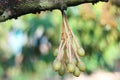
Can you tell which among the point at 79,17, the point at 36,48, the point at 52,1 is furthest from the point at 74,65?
the point at 36,48

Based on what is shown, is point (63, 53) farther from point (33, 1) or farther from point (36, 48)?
point (36, 48)

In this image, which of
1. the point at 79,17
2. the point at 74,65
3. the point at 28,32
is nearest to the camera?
the point at 74,65

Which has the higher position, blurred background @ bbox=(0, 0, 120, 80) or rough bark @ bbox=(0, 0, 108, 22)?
rough bark @ bbox=(0, 0, 108, 22)

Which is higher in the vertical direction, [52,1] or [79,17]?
[52,1]

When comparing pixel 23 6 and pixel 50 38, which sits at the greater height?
pixel 23 6

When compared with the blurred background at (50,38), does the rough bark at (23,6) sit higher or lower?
higher

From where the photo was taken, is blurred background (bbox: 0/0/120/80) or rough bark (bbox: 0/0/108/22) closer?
rough bark (bbox: 0/0/108/22)

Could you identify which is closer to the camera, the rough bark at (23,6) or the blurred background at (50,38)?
the rough bark at (23,6)

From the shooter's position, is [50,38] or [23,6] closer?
[23,6]
